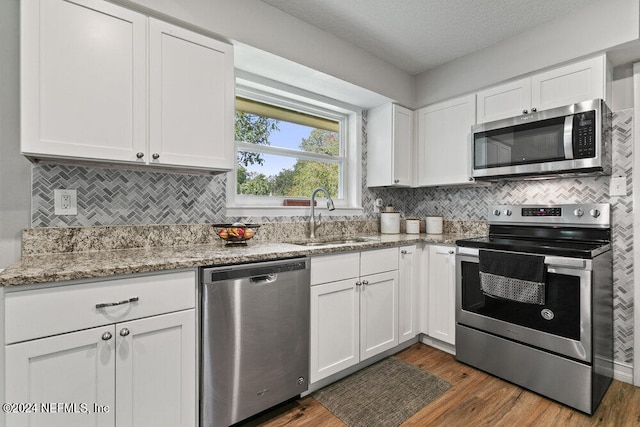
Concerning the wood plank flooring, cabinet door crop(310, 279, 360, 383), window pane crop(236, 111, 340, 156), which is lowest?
the wood plank flooring

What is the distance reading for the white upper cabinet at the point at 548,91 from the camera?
2064mm

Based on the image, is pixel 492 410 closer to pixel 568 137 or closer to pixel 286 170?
pixel 568 137

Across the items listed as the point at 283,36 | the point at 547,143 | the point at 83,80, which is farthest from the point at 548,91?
the point at 83,80

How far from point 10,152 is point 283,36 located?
1.66 metres

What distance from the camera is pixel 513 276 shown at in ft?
6.61

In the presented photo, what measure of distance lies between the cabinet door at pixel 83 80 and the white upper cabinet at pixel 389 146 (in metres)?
2.08

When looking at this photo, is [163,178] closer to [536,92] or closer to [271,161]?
[271,161]

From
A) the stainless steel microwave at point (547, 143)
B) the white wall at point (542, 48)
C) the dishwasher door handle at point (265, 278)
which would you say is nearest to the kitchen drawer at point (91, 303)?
the dishwasher door handle at point (265, 278)

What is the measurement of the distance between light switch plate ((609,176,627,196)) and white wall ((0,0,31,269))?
139 inches

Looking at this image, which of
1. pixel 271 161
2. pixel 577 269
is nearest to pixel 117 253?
pixel 271 161

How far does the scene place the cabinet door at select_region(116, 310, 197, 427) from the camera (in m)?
1.29

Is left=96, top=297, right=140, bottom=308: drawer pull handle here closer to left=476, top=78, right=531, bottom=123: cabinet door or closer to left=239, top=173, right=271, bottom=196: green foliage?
left=239, top=173, right=271, bottom=196: green foliage

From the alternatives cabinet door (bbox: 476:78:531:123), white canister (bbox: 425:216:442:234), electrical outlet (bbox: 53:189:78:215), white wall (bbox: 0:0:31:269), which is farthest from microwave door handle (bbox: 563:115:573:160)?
white wall (bbox: 0:0:31:269)

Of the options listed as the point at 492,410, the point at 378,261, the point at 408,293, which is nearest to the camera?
the point at 492,410
